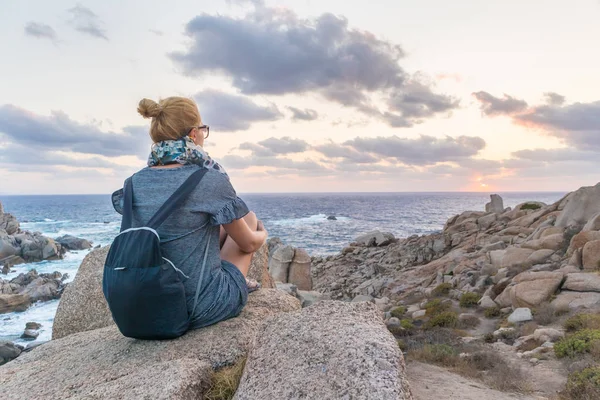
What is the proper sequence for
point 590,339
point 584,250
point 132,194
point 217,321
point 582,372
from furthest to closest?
point 584,250 → point 590,339 → point 582,372 → point 217,321 → point 132,194

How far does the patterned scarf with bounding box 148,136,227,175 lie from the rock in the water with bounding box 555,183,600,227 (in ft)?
64.4

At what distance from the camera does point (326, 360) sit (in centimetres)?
325

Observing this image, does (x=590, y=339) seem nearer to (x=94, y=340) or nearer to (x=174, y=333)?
(x=174, y=333)

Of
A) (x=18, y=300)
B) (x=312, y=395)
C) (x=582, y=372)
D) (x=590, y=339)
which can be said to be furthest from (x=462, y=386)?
(x=18, y=300)

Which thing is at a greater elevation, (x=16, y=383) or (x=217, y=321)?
(x=217, y=321)

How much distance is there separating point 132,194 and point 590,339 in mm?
8724

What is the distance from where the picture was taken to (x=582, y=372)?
22.1 feet

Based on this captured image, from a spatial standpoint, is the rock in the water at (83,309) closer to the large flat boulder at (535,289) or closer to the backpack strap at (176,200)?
the backpack strap at (176,200)

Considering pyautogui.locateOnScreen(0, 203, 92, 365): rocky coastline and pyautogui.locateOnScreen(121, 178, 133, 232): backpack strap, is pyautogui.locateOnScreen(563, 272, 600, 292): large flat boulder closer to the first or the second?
pyautogui.locateOnScreen(121, 178, 133, 232): backpack strap

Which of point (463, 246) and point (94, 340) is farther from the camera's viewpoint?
point (463, 246)

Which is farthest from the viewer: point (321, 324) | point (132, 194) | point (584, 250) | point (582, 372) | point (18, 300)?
point (18, 300)

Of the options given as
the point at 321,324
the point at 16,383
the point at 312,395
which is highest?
the point at 321,324

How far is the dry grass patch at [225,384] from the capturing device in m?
3.62

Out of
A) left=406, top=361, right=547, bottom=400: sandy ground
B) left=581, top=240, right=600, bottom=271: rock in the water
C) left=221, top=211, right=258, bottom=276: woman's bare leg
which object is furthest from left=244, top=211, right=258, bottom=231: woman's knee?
left=581, top=240, right=600, bottom=271: rock in the water
